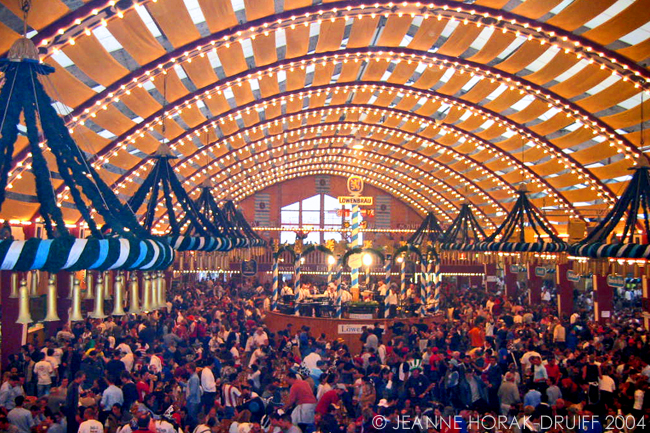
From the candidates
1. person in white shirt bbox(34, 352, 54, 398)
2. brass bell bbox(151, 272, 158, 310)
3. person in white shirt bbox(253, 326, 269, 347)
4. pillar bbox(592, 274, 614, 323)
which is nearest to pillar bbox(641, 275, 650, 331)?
pillar bbox(592, 274, 614, 323)

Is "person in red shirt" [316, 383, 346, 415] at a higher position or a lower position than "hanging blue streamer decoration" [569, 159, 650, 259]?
lower

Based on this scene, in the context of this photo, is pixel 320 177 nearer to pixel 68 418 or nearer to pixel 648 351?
pixel 648 351

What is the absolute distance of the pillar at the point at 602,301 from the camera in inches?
937

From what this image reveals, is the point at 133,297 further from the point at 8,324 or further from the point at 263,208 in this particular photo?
the point at 263,208

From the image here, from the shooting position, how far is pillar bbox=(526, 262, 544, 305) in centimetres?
3080

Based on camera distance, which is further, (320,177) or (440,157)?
(320,177)

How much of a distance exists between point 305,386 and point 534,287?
81.2 feet

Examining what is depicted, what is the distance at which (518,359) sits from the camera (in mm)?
12398

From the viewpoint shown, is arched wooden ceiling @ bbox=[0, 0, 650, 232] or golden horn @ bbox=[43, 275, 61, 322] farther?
arched wooden ceiling @ bbox=[0, 0, 650, 232]

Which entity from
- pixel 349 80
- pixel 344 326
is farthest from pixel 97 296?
pixel 349 80

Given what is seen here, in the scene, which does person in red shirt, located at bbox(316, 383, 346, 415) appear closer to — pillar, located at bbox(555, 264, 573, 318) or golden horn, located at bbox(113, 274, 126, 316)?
golden horn, located at bbox(113, 274, 126, 316)

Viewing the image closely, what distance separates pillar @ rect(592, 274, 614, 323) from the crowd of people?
8509 millimetres

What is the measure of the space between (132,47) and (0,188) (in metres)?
8.37

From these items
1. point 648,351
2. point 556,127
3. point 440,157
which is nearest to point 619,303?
point 440,157
